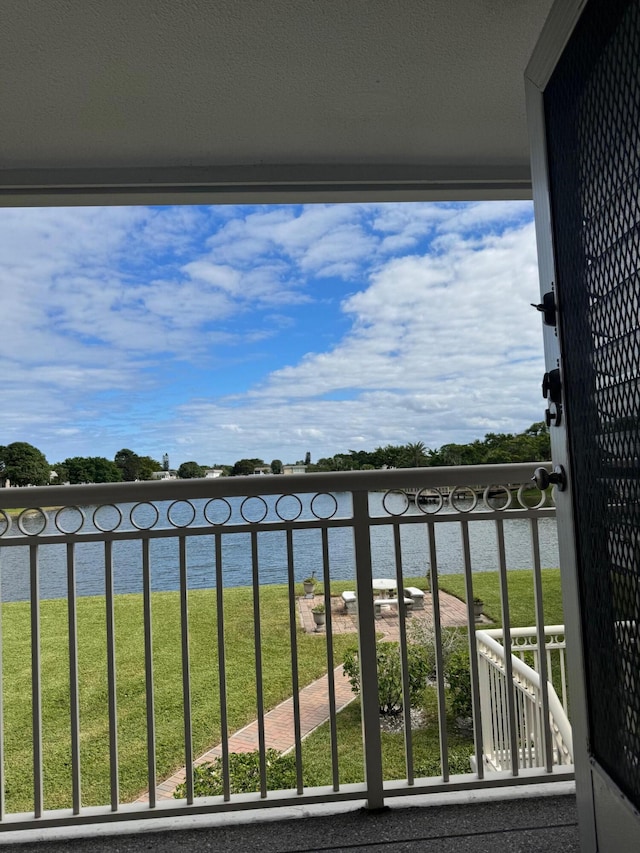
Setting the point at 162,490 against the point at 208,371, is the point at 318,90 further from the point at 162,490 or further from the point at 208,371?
the point at 208,371

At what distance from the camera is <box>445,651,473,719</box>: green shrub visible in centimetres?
641

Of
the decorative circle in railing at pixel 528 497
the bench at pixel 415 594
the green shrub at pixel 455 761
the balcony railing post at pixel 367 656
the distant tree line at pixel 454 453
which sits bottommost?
the green shrub at pixel 455 761

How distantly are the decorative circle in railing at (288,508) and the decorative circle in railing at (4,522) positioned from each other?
86 centimetres

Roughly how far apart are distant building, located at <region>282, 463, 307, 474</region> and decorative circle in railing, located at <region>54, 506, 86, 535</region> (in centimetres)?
68

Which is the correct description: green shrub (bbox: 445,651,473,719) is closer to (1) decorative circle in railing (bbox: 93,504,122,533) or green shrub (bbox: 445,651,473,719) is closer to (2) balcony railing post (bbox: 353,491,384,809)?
(2) balcony railing post (bbox: 353,491,384,809)

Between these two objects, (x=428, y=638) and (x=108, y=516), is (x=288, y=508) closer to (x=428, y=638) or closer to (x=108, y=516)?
(x=108, y=516)

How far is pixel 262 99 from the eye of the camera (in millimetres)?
1895

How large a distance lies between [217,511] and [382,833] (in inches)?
44.2

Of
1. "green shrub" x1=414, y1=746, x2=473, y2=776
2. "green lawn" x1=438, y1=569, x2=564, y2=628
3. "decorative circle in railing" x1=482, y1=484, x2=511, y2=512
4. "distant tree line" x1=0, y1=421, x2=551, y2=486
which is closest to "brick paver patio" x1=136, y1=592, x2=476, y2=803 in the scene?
"green lawn" x1=438, y1=569, x2=564, y2=628

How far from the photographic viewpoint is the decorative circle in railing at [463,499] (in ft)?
6.55

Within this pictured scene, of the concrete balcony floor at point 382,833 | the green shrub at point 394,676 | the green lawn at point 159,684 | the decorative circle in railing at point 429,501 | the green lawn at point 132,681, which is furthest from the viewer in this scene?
the green lawn at point 132,681

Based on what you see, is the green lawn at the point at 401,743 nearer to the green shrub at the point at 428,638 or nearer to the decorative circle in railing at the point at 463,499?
the green shrub at the point at 428,638

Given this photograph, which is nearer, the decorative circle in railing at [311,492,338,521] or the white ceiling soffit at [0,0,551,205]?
the white ceiling soffit at [0,0,551,205]

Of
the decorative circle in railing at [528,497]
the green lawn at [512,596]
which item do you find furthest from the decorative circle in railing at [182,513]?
the green lawn at [512,596]
